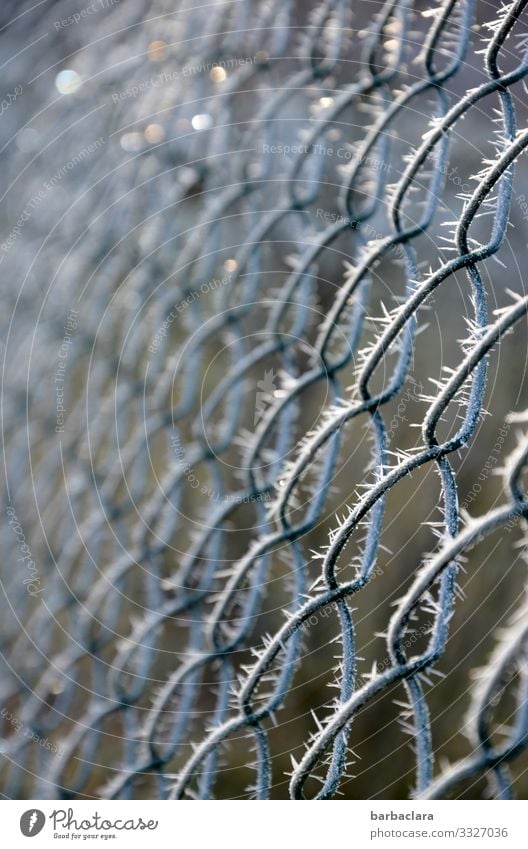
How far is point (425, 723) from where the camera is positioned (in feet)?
0.83

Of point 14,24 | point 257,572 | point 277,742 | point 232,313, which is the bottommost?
point 277,742

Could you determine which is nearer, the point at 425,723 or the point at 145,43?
the point at 425,723

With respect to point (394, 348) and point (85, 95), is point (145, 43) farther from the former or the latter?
point (394, 348)

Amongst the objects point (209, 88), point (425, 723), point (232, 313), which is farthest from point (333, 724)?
point (209, 88)

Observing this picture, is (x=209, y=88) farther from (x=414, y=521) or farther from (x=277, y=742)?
(x=277, y=742)

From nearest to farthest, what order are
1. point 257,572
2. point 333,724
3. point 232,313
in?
point 333,724 → point 257,572 → point 232,313

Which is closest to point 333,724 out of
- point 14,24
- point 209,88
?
point 209,88

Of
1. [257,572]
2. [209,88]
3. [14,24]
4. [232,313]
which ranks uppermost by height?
[14,24]

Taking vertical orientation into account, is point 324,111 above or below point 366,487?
above

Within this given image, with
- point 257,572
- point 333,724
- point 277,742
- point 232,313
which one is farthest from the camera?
point 277,742

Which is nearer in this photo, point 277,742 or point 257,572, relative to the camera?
point 257,572

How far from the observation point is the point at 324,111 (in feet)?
1.50
